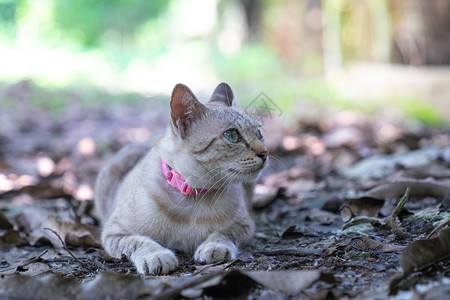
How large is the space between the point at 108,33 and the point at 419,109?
2003 cm

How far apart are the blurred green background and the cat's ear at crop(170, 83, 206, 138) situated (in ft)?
11.2

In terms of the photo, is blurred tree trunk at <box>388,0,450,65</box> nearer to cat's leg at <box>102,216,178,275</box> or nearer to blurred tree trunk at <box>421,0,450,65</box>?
blurred tree trunk at <box>421,0,450,65</box>

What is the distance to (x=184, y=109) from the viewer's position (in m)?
2.92

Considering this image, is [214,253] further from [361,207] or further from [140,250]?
[361,207]

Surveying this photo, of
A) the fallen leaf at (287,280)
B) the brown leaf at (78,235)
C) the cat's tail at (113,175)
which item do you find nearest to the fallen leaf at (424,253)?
the fallen leaf at (287,280)

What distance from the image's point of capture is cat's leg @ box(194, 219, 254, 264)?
2561 millimetres

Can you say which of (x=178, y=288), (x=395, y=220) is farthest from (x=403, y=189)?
(x=178, y=288)

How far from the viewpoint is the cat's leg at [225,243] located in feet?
8.40

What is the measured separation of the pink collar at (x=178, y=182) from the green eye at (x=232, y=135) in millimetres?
346

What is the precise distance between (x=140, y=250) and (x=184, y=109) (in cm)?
85

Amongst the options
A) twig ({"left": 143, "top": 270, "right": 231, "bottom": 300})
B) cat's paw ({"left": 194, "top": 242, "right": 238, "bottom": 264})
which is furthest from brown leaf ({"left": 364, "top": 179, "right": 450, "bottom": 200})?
twig ({"left": 143, "top": 270, "right": 231, "bottom": 300})

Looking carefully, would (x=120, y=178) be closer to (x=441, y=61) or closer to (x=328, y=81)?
(x=441, y=61)

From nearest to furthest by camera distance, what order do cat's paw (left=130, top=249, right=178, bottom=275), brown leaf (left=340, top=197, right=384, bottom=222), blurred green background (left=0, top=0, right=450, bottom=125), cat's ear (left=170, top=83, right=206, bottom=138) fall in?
cat's paw (left=130, top=249, right=178, bottom=275) → cat's ear (left=170, top=83, right=206, bottom=138) → brown leaf (left=340, top=197, right=384, bottom=222) → blurred green background (left=0, top=0, right=450, bottom=125)

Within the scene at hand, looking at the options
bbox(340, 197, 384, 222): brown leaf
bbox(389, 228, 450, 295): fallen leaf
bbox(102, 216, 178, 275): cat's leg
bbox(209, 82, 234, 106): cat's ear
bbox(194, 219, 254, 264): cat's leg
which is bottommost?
bbox(340, 197, 384, 222): brown leaf
